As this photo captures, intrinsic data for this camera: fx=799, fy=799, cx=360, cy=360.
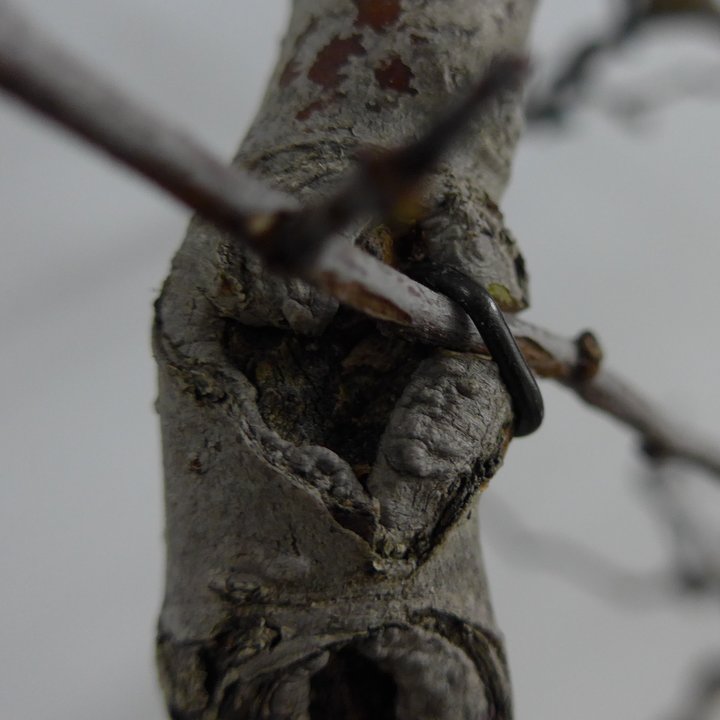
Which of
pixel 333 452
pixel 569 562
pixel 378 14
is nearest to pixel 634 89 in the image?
pixel 569 562

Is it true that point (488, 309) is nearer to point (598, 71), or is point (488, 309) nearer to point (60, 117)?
point (60, 117)

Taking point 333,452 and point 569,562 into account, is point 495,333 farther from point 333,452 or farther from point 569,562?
point 569,562

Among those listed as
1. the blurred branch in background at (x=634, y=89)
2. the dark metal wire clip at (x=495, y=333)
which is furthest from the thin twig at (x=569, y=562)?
the dark metal wire clip at (x=495, y=333)

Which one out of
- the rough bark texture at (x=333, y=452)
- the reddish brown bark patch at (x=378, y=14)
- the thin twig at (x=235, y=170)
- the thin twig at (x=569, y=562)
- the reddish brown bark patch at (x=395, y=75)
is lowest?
the thin twig at (x=569, y=562)

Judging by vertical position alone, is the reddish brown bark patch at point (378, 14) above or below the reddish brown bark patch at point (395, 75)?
above

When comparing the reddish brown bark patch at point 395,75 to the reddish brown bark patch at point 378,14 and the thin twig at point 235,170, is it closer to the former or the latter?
the reddish brown bark patch at point 378,14

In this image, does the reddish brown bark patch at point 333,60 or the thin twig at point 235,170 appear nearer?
the thin twig at point 235,170

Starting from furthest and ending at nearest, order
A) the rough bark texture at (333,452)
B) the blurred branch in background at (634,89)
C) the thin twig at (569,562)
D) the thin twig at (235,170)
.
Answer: the thin twig at (569,562)
the blurred branch in background at (634,89)
the rough bark texture at (333,452)
the thin twig at (235,170)

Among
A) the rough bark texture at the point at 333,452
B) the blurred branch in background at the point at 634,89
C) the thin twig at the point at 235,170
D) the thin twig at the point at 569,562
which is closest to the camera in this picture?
the thin twig at the point at 235,170
